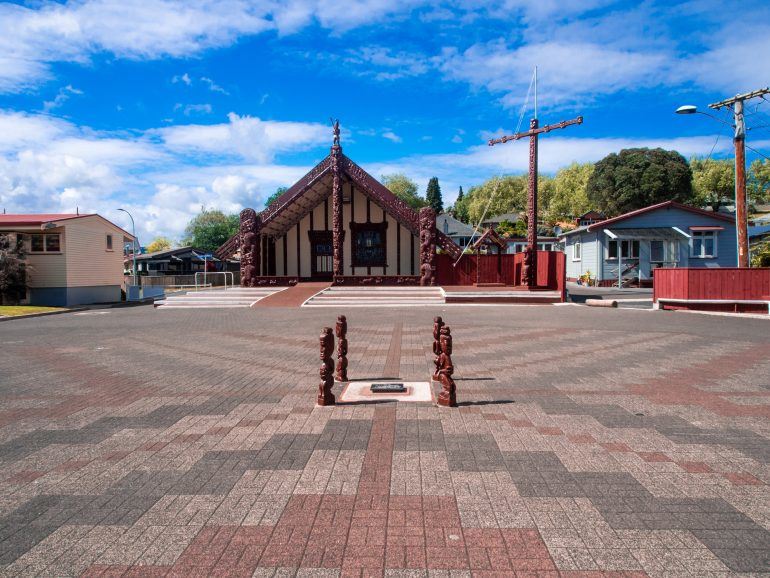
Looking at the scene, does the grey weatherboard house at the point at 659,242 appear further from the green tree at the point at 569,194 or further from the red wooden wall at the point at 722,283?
the green tree at the point at 569,194

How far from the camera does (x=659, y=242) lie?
34.6 metres

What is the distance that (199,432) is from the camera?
5.40 metres

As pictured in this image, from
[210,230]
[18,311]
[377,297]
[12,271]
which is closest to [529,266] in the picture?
[377,297]

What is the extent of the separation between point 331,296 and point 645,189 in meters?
48.0

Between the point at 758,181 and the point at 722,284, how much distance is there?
194ft

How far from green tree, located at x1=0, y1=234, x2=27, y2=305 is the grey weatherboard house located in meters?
33.6

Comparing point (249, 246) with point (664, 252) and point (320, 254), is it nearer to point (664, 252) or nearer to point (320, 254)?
point (320, 254)

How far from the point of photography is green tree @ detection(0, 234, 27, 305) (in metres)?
Answer: 24.1

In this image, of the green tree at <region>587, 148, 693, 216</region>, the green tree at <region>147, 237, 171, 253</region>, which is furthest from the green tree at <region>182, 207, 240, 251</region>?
the green tree at <region>587, 148, 693, 216</region>

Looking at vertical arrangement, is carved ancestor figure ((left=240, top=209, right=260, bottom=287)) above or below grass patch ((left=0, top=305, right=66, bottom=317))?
above

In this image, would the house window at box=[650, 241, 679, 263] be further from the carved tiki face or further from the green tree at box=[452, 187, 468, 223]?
the green tree at box=[452, 187, 468, 223]

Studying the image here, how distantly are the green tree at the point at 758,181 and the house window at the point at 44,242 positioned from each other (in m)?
71.0

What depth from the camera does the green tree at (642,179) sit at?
57.5 meters

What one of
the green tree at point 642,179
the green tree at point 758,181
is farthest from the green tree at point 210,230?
the green tree at point 758,181
